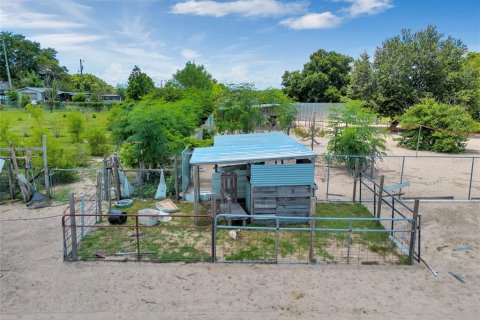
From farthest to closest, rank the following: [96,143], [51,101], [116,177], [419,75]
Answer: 1. [51,101]
2. [419,75]
3. [96,143]
4. [116,177]

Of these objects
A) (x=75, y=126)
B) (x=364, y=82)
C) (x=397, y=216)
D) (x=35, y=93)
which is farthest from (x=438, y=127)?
(x=35, y=93)

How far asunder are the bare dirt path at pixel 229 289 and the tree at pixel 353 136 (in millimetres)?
8010

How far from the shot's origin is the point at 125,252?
29.4 ft

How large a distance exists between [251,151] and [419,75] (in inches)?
1068

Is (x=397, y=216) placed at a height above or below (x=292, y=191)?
below

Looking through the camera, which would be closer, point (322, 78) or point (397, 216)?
point (397, 216)

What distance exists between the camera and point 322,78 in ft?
159

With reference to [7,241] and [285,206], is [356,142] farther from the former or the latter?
[7,241]

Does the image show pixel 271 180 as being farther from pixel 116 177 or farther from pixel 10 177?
pixel 10 177

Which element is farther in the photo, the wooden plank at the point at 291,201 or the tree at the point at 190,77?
the tree at the point at 190,77

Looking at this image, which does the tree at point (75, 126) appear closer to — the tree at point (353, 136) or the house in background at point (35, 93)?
the tree at point (353, 136)

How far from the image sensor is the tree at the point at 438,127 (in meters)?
22.7

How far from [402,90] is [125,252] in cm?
3051

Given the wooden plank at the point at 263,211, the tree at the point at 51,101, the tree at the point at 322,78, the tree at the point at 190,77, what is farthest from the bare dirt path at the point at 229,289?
the tree at the point at 51,101
